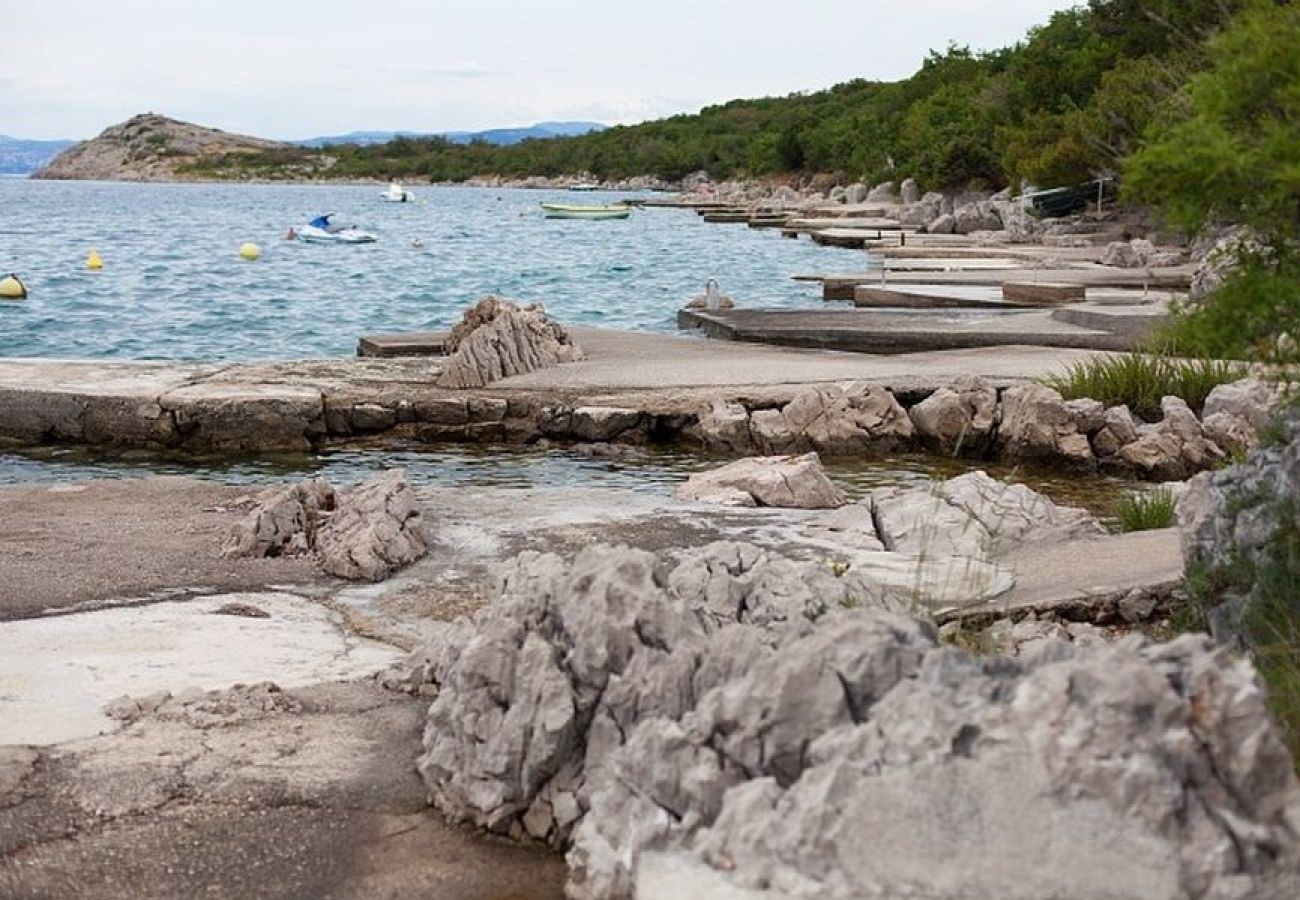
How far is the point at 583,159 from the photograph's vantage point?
155 metres

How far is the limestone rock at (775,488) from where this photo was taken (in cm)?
1109

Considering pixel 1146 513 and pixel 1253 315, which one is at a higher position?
pixel 1253 315

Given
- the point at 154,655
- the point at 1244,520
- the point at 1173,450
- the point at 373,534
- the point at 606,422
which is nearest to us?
the point at 1244,520

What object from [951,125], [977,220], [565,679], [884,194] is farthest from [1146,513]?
[884,194]

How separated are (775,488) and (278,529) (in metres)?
3.46

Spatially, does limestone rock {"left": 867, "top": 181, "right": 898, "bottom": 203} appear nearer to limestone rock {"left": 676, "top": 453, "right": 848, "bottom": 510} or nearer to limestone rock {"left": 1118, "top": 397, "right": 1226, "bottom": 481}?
limestone rock {"left": 1118, "top": 397, "right": 1226, "bottom": 481}

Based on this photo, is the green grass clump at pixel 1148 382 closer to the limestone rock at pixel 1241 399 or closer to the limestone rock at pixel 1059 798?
the limestone rock at pixel 1241 399

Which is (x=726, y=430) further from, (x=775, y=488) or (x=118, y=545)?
A: (x=118, y=545)

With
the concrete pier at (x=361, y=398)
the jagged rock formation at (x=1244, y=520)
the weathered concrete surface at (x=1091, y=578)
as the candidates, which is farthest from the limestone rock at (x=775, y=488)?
the jagged rock formation at (x=1244, y=520)

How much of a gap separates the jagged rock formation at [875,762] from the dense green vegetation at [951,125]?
87.5 inches

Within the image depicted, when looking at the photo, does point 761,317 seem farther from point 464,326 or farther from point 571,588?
point 571,588

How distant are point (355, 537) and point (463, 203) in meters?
105

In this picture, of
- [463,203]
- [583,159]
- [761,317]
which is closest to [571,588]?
[761,317]

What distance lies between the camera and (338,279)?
128 feet
